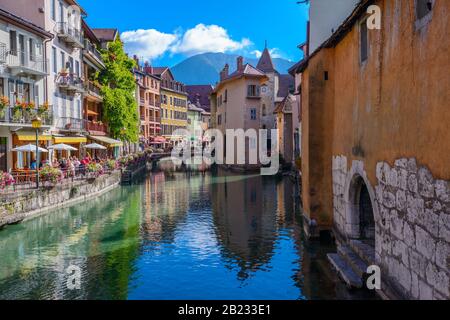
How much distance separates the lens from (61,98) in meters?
36.6

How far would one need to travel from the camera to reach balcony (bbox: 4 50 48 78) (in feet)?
92.0

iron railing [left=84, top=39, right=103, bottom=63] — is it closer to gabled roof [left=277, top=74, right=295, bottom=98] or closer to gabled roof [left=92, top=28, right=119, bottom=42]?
gabled roof [left=92, top=28, right=119, bottom=42]

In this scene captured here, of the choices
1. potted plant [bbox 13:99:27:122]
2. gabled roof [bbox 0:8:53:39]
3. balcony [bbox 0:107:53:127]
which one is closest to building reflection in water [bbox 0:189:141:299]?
balcony [bbox 0:107:53:127]

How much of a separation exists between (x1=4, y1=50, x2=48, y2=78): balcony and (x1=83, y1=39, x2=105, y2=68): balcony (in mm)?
10887

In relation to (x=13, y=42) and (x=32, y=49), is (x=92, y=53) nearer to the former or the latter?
(x=32, y=49)

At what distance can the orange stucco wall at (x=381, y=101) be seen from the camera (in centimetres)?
771

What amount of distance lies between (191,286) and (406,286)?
6.04 m

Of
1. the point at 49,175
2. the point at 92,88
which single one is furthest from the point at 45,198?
the point at 92,88

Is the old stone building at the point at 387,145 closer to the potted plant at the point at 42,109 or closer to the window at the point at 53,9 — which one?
the potted plant at the point at 42,109

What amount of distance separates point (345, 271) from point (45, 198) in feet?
58.6

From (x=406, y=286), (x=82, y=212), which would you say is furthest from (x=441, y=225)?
(x=82, y=212)

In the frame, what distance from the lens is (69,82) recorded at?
36750 millimetres

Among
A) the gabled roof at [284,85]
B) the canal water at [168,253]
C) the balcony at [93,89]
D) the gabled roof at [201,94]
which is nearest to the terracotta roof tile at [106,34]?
the balcony at [93,89]

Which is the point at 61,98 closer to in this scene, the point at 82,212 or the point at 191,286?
the point at 82,212
